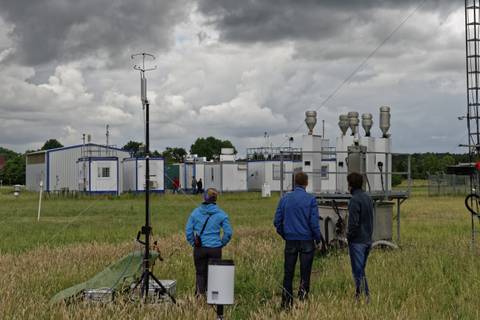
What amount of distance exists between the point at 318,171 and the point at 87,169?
39.6m

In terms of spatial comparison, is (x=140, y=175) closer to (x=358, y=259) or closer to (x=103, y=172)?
(x=103, y=172)

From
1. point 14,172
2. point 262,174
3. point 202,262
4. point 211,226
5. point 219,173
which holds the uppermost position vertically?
point 14,172

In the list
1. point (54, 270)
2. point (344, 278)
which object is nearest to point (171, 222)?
point (54, 270)

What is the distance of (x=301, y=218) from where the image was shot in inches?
380

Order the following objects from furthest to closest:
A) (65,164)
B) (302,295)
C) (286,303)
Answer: (65,164)
(302,295)
(286,303)

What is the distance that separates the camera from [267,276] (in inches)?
456

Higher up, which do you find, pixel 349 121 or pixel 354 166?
pixel 349 121

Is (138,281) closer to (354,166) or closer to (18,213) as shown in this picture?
(354,166)

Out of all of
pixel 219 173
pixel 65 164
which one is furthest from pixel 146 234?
pixel 65 164

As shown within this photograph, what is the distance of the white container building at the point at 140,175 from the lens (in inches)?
2044

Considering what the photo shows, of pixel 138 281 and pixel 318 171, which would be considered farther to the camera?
pixel 318 171

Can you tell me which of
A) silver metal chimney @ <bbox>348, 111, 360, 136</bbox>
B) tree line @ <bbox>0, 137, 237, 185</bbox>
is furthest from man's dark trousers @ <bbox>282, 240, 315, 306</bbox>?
tree line @ <bbox>0, 137, 237, 185</bbox>

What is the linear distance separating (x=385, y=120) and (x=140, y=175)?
124 ft

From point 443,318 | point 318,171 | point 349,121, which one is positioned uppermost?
point 349,121
